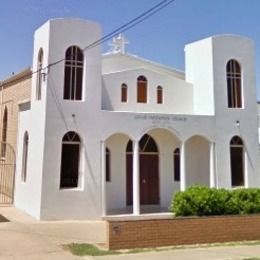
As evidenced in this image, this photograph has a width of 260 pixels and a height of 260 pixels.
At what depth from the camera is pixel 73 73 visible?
54.9ft

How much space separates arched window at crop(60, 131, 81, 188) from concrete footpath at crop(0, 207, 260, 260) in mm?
1705

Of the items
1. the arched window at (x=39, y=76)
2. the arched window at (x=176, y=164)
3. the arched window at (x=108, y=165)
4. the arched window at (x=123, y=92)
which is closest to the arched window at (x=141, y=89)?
the arched window at (x=123, y=92)

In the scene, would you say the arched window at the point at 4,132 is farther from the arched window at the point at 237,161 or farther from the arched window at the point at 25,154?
the arched window at the point at 237,161

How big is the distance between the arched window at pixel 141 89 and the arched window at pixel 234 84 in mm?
3882

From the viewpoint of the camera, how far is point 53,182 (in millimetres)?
15734

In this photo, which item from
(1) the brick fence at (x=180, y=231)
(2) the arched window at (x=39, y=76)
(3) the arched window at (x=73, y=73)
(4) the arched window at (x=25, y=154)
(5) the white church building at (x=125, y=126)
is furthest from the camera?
(4) the arched window at (x=25, y=154)

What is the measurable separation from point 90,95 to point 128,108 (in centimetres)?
248

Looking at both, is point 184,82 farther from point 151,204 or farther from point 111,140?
point 151,204

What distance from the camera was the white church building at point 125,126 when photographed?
52.7 ft

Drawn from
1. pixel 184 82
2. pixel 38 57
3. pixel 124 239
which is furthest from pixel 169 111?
pixel 124 239

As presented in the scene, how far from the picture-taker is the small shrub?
13.0m

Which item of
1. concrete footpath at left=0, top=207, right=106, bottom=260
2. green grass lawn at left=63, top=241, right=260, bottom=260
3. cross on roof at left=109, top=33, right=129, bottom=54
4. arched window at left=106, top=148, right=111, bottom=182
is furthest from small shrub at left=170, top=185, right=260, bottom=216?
cross on roof at left=109, top=33, right=129, bottom=54

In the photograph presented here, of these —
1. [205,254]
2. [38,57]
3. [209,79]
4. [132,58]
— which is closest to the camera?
[205,254]

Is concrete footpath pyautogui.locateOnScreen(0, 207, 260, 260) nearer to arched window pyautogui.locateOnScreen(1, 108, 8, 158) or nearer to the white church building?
the white church building
